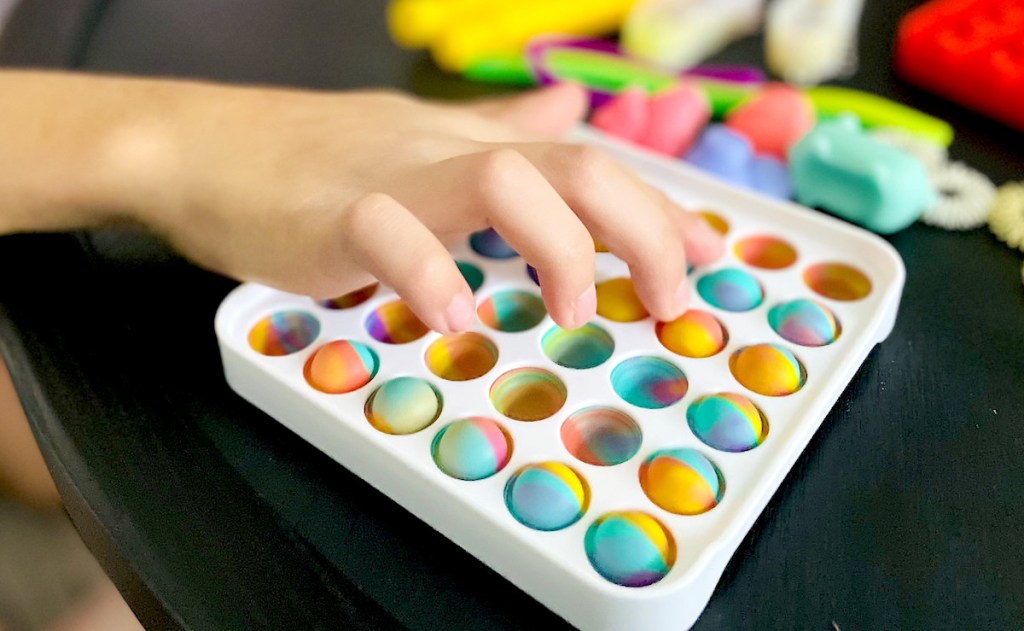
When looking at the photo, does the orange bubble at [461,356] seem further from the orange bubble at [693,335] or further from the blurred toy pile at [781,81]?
the blurred toy pile at [781,81]

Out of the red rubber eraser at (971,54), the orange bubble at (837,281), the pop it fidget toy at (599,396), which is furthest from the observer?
the red rubber eraser at (971,54)

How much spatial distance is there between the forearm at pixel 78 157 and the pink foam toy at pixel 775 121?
316 millimetres

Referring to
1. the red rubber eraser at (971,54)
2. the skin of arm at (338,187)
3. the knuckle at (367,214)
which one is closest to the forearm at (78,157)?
the skin of arm at (338,187)

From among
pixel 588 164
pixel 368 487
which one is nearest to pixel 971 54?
pixel 588 164

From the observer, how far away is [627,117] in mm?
509

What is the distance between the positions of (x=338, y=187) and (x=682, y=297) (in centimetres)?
16

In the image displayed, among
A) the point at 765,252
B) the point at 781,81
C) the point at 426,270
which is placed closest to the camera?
the point at 426,270

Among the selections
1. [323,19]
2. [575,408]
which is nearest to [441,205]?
[575,408]

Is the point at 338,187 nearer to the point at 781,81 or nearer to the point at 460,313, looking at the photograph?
the point at 460,313

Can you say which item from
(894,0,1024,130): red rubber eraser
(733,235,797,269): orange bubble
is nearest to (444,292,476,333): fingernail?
(733,235,797,269): orange bubble

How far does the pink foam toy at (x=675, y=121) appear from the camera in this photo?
0.50m

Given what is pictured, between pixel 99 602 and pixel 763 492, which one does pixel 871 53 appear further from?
pixel 99 602

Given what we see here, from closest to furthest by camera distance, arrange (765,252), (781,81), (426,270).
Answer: (426,270)
(765,252)
(781,81)

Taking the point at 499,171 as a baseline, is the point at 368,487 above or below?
below
